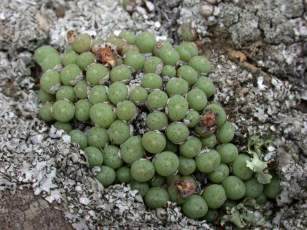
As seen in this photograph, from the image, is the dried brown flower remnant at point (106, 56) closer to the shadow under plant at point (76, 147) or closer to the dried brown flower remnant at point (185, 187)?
the shadow under plant at point (76, 147)

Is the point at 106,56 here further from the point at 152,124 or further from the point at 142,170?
the point at 142,170

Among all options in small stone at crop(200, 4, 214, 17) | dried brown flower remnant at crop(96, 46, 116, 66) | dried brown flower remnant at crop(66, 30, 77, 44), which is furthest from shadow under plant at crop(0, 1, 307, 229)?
dried brown flower remnant at crop(96, 46, 116, 66)

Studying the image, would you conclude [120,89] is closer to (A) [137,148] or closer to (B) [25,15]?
(A) [137,148]

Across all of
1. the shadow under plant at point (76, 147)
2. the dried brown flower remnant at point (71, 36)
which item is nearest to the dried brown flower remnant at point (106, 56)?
the dried brown flower remnant at point (71, 36)

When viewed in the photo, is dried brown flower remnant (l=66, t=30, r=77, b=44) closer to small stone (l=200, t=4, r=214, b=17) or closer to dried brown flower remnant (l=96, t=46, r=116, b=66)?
dried brown flower remnant (l=96, t=46, r=116, b=66)

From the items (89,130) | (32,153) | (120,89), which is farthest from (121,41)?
(32,153)

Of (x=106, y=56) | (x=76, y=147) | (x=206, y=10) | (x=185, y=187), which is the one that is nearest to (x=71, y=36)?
(x=106, y=56)

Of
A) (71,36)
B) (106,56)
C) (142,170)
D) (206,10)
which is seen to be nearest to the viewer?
(142,170)

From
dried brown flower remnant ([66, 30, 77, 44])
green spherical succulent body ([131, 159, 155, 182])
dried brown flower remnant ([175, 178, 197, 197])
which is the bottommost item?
dried brown flower remnant ([175, 178, 197, 197])
